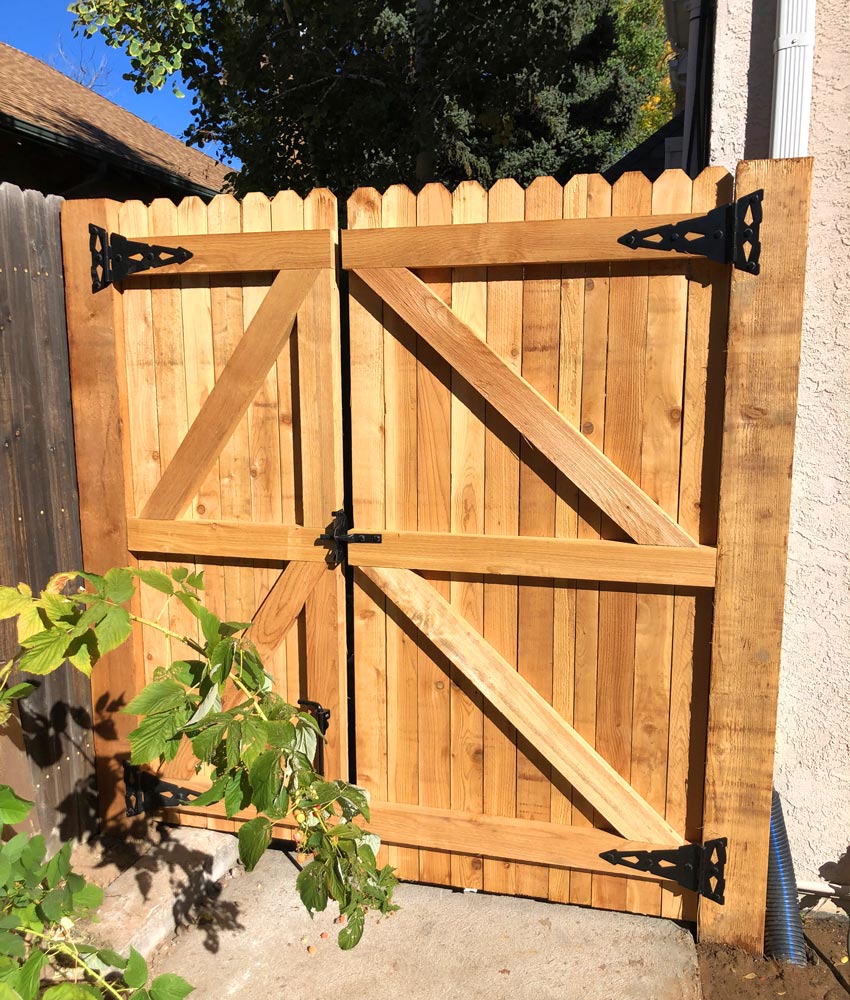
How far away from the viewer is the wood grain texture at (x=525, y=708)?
9.03 ft

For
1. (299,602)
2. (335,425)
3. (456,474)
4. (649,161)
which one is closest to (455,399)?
(456,474)

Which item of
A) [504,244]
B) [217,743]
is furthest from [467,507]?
[217,743]

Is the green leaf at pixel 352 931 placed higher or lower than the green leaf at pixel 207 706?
lower

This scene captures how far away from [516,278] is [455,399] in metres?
0.44

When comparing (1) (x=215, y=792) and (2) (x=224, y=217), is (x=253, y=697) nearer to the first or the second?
(1) (x=215, y=792)

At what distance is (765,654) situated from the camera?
257cm

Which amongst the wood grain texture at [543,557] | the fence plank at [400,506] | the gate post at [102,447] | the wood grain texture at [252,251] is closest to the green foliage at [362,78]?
the gate post at [102,447]

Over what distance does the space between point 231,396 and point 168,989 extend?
1.85 m

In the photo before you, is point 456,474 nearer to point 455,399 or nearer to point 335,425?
point 455,399

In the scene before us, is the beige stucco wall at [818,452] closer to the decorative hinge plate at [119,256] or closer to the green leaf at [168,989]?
the decorative hinge plate at [119,256]

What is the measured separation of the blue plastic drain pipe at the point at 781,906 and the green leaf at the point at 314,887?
159 cm

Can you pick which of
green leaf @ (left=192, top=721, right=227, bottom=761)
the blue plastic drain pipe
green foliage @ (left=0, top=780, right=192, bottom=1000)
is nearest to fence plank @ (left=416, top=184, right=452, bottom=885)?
green leaf @ (left=192, top=721, right=227, bottom=761)

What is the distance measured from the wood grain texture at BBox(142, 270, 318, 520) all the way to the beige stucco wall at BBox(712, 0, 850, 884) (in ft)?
5.09

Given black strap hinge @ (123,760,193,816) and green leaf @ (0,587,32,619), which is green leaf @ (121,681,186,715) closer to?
green leaf @ (0,587,32,619)
